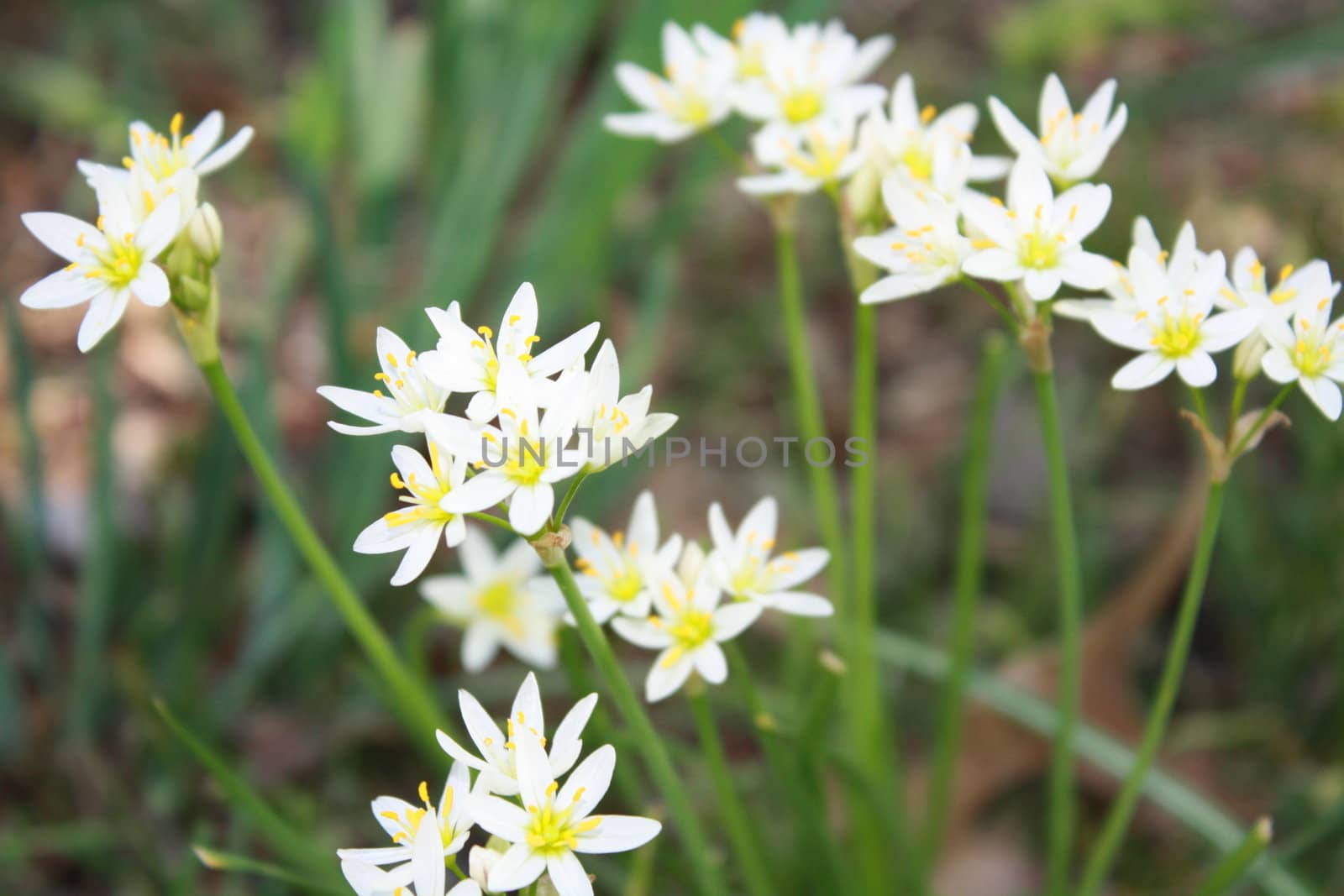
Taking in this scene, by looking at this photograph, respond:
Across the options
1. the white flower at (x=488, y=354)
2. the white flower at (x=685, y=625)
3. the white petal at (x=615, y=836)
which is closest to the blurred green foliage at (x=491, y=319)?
the white flower at (x=685, y=625)

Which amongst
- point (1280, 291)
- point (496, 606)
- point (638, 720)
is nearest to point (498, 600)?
point (496, 606)

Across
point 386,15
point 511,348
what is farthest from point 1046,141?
point 386,15

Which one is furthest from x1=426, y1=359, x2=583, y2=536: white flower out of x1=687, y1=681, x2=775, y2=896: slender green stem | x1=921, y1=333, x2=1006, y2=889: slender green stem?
x1=921, y1=333, x2=1006, y2=889: slender green stem

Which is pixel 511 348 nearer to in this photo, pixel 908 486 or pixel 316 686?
pixel 316 686

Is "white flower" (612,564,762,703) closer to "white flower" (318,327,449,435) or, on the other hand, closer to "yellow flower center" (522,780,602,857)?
"yellow flower center" (522,780,602,857)

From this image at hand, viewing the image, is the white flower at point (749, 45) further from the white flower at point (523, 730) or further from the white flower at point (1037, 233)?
the white flower at point (523, 730)

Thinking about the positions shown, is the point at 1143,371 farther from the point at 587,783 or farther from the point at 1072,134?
the point at 587,783

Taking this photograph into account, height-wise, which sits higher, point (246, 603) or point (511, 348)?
point (246, 603)
